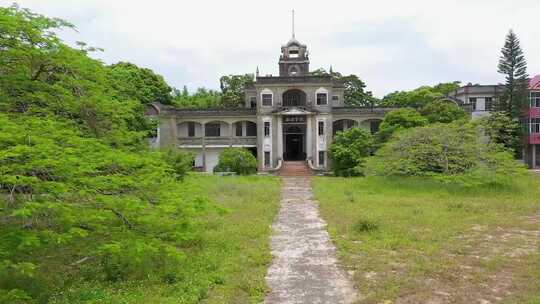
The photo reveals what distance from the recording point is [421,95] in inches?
1470

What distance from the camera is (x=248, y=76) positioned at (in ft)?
160

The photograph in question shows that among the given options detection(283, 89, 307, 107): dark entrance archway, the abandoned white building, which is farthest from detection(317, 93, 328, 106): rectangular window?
detection(283, 89, 307, 107): dark entrance archway

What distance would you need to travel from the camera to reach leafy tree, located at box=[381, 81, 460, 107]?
3375 cm

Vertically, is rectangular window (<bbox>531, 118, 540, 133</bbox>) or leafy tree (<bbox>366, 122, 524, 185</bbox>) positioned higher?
rectangular window (<bbox>531, 118, 540, 133</bbox>)

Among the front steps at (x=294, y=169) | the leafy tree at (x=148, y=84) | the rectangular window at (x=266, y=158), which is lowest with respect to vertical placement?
the front steps at (x=294, y=169)

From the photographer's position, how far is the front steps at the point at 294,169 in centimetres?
3070

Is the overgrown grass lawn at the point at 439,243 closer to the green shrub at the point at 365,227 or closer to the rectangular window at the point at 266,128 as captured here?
the green shrub at the point at 365,227

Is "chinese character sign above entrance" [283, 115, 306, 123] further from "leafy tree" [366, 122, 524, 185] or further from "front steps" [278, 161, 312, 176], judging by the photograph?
"leafy tree" [366, 122, 524, 185]

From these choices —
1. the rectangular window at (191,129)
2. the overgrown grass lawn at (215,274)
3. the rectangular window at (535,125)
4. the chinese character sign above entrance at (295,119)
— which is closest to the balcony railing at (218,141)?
the rectangular window at (191,129)

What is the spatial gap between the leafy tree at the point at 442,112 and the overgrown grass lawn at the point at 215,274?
19.4 metres

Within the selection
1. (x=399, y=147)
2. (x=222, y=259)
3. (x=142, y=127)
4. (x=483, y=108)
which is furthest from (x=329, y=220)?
(x=483, y=108)

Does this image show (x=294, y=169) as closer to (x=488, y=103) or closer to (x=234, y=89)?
(x=488, y=103)

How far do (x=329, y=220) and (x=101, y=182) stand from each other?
25.7ft

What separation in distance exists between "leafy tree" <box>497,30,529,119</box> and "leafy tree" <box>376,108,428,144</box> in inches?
362
